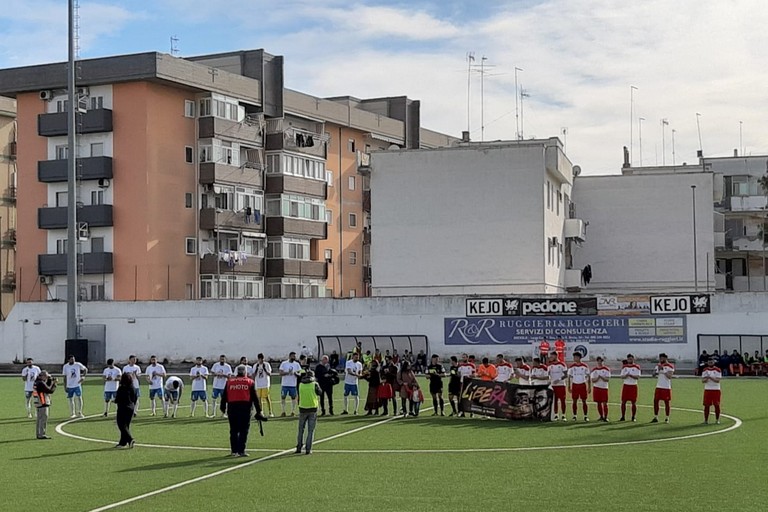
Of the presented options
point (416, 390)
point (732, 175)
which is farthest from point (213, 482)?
point (732, 175)

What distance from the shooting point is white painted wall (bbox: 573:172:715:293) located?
8031cm

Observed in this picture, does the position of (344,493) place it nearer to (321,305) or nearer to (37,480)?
(37,480)

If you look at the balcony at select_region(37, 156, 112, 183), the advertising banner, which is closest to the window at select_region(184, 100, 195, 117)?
the balcony at select_region(37, 156, 112, 183)

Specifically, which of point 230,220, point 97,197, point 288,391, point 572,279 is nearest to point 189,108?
point 230,220

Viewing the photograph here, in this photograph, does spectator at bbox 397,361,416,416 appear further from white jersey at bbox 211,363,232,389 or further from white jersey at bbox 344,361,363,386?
white jersey at bbox 211,363,232,389

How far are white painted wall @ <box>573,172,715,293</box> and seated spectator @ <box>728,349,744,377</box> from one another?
22952 mm

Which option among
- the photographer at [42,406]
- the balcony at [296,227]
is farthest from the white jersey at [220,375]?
the balcony at [296,227]

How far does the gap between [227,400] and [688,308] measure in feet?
130

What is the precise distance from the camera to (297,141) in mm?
82625

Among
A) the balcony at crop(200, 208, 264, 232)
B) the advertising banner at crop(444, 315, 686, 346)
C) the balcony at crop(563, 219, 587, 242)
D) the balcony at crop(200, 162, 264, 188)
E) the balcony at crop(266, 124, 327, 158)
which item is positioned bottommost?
the advertising banner at crop(444, 315, 686, 346)

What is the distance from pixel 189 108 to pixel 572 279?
96.0ft

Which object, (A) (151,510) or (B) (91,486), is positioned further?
(B) (91,486)

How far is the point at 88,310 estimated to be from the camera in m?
69.0

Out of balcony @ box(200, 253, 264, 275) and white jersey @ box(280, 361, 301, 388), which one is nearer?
white jersey @ box(280, 361, 301, 388)
